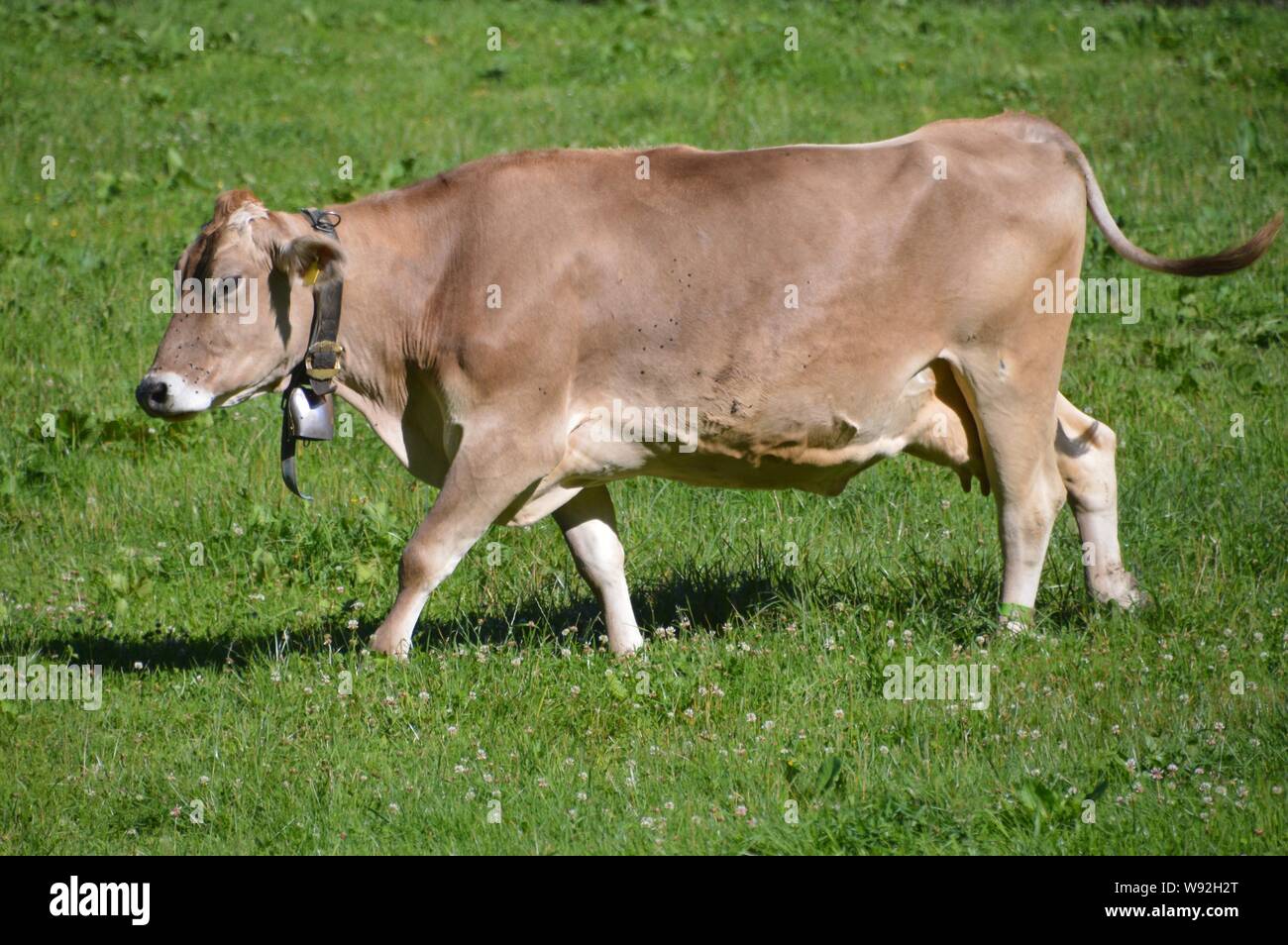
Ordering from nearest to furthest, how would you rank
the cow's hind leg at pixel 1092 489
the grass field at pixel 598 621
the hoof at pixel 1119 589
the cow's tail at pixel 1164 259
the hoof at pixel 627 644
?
the grass field at pixel 598 621, the cow's tail at pixel 1164 259, the hoof at pixel 627 644, the hoof at pixel 1119 589, the cow's hind leg at pixel 1092 489

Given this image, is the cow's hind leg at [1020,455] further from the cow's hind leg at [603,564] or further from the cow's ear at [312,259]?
the cow's ear at [312,259]

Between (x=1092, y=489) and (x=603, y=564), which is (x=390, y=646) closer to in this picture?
(x=603, y=564)

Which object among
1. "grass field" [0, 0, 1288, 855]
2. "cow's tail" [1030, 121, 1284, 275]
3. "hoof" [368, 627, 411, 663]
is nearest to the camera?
"grass field" [0, 0, 1288, 855]

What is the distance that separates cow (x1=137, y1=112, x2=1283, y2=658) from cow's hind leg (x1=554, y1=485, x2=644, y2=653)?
24 centimetres

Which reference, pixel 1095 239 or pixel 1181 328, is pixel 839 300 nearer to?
pixel 1181 328

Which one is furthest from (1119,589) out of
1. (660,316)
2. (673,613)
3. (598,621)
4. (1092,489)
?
(660,316)

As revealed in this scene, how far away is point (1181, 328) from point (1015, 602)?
14.2ft

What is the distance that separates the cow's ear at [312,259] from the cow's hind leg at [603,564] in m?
1.46

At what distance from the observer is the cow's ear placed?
6.20 meters

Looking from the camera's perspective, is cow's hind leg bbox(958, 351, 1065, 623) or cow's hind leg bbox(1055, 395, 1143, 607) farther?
cow's hind leg bbox(1055, 395, 1143, 607)

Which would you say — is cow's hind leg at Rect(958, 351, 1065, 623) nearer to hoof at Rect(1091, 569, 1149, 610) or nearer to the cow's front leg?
hoof at Rect(1091, 569, 1149, 610)

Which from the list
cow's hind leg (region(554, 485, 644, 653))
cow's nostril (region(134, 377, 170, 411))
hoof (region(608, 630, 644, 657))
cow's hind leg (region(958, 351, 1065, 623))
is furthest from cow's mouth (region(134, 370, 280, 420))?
cow's hind leg (region(958, 351, 1065, 623))

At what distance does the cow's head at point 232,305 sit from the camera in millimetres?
6250

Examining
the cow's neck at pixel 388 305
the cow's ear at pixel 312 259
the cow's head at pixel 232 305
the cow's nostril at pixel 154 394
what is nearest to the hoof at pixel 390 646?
the cow's neck at pixel 388 305
